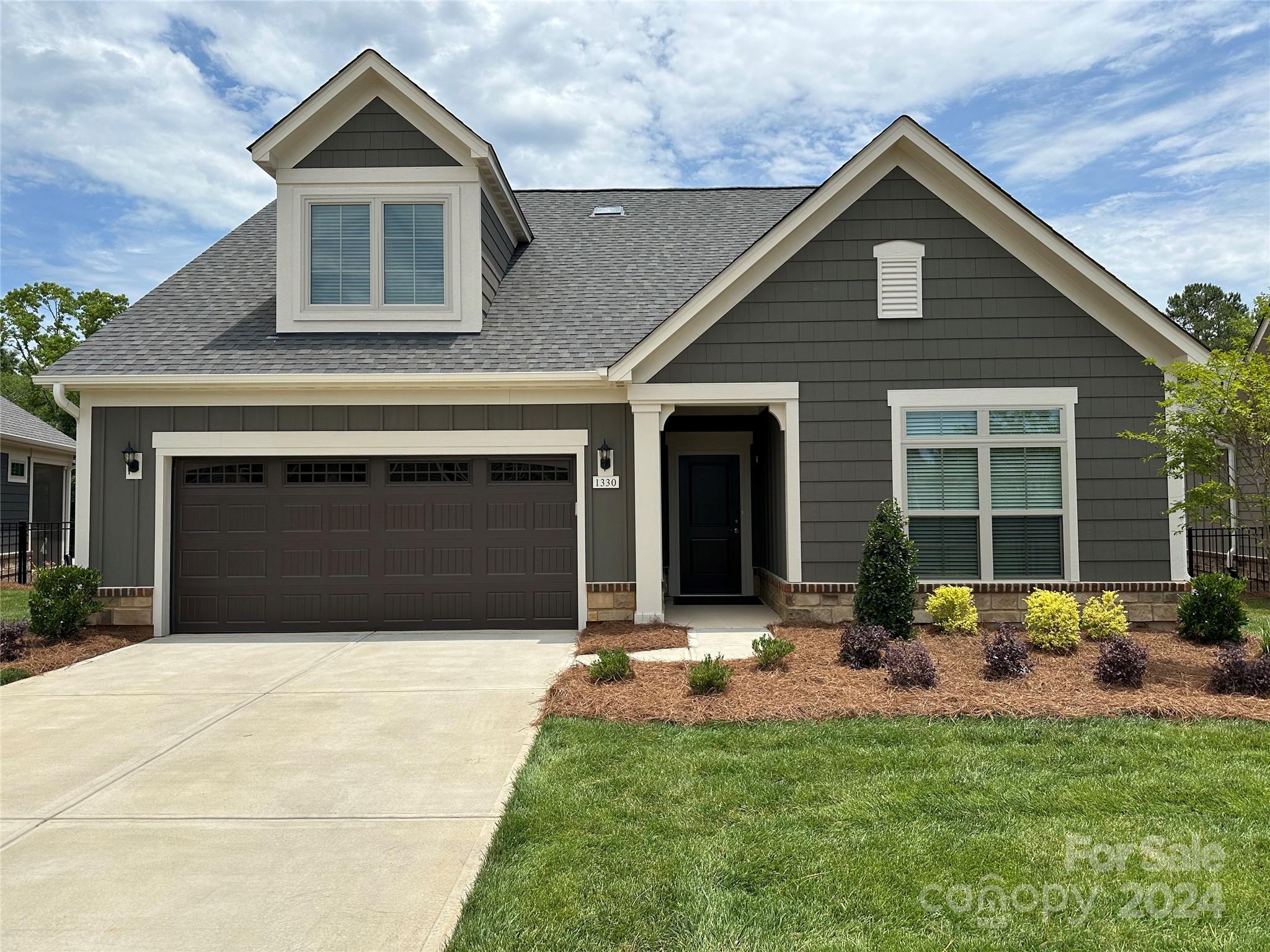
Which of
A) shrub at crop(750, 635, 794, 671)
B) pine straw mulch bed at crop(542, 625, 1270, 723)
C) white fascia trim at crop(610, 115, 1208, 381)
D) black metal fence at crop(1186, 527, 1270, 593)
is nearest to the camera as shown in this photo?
pine straw mulch bed at crop(542, 625, 1270, 723)

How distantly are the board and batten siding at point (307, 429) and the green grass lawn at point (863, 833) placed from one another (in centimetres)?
445

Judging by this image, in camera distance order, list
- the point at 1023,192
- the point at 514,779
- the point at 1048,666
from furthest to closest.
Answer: the point at 1023,192
the point at 1048,666
the point at 514,779

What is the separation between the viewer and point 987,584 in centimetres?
933

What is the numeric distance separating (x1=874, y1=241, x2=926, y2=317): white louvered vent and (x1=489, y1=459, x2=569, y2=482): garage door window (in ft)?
14.4

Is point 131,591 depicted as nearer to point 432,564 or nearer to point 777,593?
point 432,564

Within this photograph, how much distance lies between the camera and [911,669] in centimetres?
636

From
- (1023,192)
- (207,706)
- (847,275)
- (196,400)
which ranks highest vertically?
(1023,192)

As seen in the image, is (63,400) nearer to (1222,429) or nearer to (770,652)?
(770,652)

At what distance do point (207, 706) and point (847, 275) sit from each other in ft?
26.0

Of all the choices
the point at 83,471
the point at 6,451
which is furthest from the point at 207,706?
the point at 6,451

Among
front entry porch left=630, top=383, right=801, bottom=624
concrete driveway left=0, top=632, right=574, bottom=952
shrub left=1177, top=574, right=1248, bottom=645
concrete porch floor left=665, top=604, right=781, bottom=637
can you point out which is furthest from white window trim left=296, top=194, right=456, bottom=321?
shrub left=1177, top=574, right=1248, bottom=645

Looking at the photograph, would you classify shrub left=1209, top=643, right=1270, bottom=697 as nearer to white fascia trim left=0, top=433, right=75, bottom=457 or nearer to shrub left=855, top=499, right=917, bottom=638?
shrub left=855, top=499, right=917, bottom=638

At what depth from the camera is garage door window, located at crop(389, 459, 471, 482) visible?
10008mm

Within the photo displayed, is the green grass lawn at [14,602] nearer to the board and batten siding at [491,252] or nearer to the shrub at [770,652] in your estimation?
the board and batten siding at [491,252]
